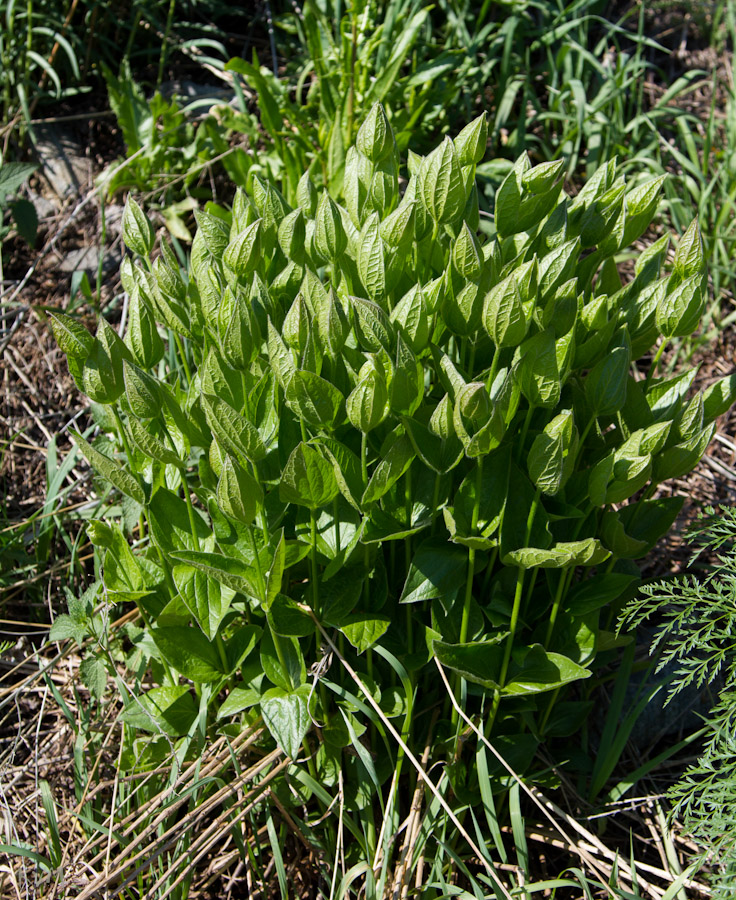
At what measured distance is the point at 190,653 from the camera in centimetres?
150

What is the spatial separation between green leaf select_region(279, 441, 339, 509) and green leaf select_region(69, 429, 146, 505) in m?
0.30

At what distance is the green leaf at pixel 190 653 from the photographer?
4.83ft

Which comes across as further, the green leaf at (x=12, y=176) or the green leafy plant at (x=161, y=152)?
the green leafy plant at (x=161, y=152)

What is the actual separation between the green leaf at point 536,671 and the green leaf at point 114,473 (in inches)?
27.5

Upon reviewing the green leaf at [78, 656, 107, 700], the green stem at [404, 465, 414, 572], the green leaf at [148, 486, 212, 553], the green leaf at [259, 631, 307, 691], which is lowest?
the green leaf at [78, 656, 107, 700]

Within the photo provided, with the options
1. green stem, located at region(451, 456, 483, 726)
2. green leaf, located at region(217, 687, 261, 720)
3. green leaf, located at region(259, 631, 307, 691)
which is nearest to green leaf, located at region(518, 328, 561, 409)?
green stem, located at region(451, 456, 483, 726)

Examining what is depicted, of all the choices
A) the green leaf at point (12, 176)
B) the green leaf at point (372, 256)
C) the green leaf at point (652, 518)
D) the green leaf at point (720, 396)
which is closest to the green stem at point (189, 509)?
the green leaf at point (372, 256)

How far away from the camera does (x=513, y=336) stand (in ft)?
4.17

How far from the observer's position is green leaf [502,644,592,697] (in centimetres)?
138

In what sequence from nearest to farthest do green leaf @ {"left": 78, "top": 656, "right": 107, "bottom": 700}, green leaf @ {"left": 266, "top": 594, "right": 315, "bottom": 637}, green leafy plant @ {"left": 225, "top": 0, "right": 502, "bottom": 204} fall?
green leaf @ {"left": 266, "top": 594, "right": 315, "bottom": 637}, green leaf @ {"left": 78, "top": 656, "right": 107, "bottom": 700}, green leafy plant @ {"left": 225, "top": 0, "right": 502, "bottom": 204}

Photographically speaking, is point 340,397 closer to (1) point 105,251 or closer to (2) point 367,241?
(2) point 367,241

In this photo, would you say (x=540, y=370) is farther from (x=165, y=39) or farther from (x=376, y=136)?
(x=165, y=39)

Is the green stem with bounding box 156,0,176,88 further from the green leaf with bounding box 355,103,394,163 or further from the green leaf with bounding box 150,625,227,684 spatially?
the green leaf with bounding box 150,625,227,684

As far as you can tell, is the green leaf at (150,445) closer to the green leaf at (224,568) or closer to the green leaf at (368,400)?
the green leaf at (224,568)
